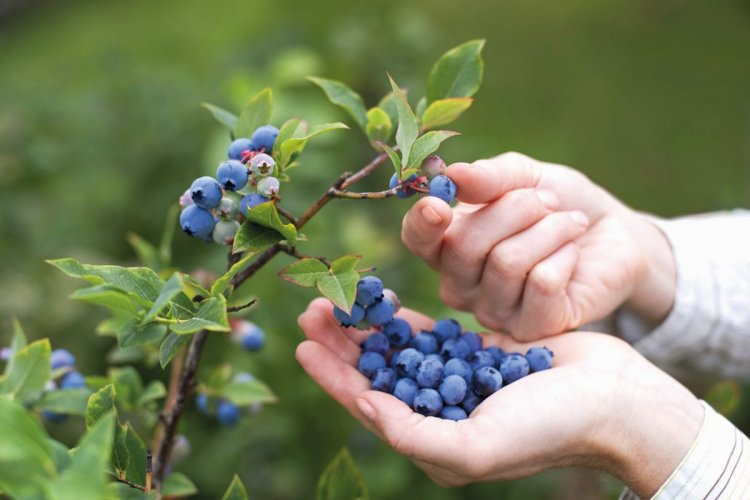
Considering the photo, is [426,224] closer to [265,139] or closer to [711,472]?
[265,139]

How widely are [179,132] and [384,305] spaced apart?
1.71 metres

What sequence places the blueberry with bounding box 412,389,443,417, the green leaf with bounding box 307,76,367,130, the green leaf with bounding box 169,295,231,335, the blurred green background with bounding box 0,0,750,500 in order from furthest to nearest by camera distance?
the blurred green background with bounding box 0,0,750,500 → the green leaf with bounding box 307,76,367,130 → the blueberry with bounding box 412,389,443,417 → the green leaf with bounding box 169,295,231,335

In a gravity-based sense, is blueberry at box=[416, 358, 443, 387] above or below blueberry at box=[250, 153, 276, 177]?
below

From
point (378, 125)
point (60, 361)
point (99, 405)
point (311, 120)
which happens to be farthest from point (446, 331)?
point (311, 120)

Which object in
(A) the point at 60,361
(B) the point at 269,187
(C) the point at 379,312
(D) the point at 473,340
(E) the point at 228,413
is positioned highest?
(B) the point at 269,187

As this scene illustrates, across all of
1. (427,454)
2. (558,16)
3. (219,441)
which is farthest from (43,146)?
(558,16)

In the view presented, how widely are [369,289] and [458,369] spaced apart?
7.6 inches

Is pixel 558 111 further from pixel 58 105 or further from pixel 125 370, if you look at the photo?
pixel 125 370

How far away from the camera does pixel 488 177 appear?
1132 millimetres

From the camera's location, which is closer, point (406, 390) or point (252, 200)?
point (252, 200)

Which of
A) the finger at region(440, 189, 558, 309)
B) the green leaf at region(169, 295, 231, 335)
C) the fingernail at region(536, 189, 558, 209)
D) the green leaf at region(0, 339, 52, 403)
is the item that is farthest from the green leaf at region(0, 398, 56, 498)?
the fingernail at region(536, 189, 558, 209)

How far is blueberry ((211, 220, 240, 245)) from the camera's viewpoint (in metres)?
0.98

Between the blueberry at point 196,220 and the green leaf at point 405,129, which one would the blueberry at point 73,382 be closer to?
the blueberry at point 196,220

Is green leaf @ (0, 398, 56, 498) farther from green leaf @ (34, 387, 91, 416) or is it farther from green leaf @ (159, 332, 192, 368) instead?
green leaf @ (34, 387, 91, 416)
